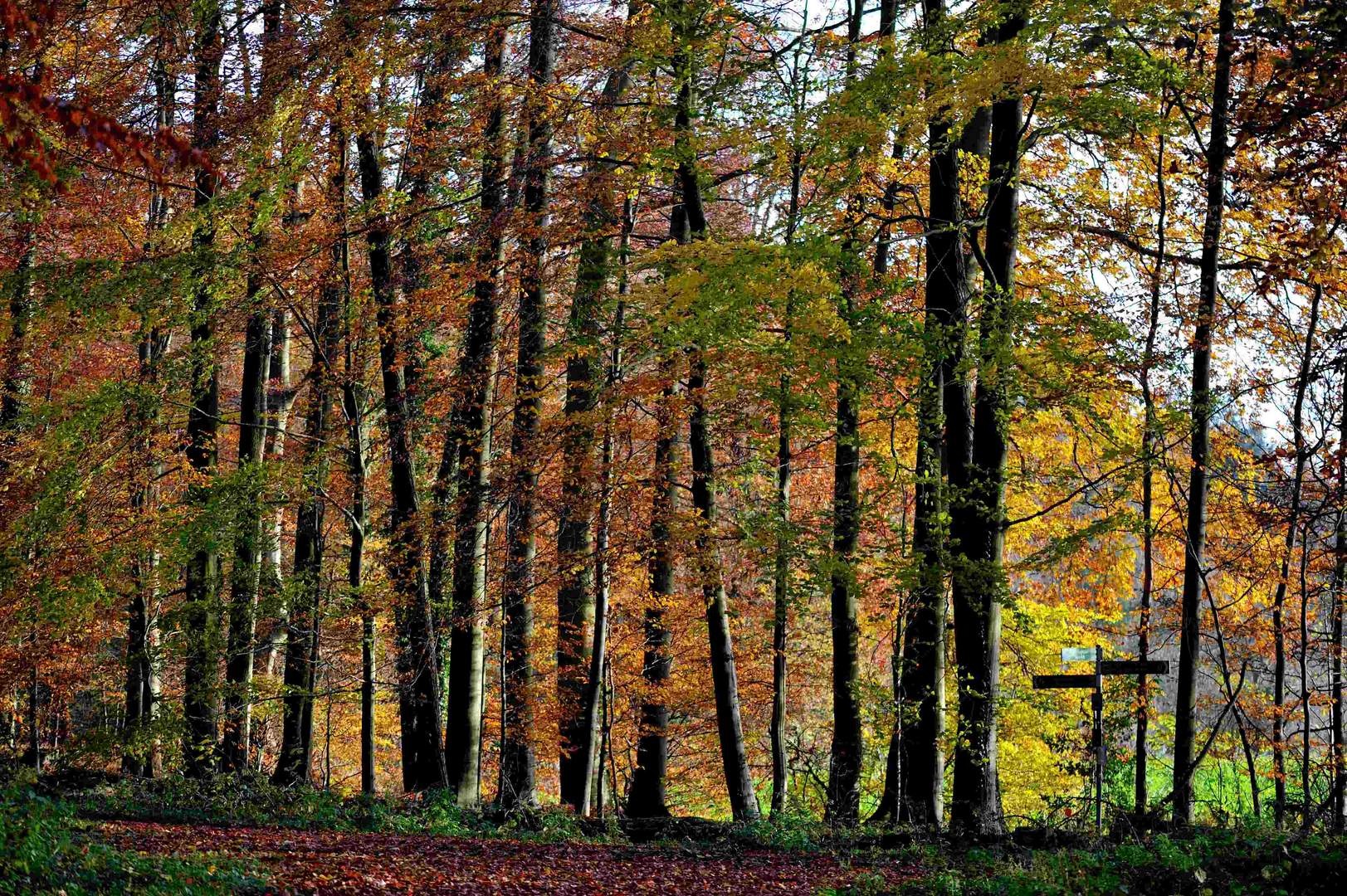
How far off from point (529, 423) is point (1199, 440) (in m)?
8.38

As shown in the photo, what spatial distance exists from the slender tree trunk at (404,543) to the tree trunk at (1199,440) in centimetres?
856

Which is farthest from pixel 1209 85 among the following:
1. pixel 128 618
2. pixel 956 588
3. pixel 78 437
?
pixel 128 618

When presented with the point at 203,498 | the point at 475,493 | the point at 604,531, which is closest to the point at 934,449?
the point at 604,531

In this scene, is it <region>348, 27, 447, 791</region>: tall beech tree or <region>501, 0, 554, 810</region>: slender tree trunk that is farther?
<region>501, 0, 554, 810</region>: slender tree trunk

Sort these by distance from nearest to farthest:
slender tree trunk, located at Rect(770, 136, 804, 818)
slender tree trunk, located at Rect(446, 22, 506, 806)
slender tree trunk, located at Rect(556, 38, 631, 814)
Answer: slender tree trunk, located at Rect(770, 136, 804, 818) → slender tree trunk, located at Rect(556, 38, 631, 814) → slender tree trunk, located at Rect(446, 22, 506, 806)

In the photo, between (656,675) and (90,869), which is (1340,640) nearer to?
(656,675)

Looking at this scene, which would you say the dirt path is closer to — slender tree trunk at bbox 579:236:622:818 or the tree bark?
slender tree trunk at bbox 579:236:622:818

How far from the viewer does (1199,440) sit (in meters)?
11.6

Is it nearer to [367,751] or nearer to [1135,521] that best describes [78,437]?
[367,751]

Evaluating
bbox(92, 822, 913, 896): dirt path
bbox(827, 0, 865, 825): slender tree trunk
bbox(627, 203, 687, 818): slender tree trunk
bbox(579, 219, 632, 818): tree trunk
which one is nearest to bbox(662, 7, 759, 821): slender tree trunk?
bbox(579, 219, 632, 818): tree trunk

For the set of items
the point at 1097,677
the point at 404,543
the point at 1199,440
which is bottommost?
the point at 1097,677

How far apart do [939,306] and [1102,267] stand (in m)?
3.90

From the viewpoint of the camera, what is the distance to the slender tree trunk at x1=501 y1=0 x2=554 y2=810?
50.0ft

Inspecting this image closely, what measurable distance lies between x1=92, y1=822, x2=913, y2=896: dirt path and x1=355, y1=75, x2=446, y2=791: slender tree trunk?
3102 mm
